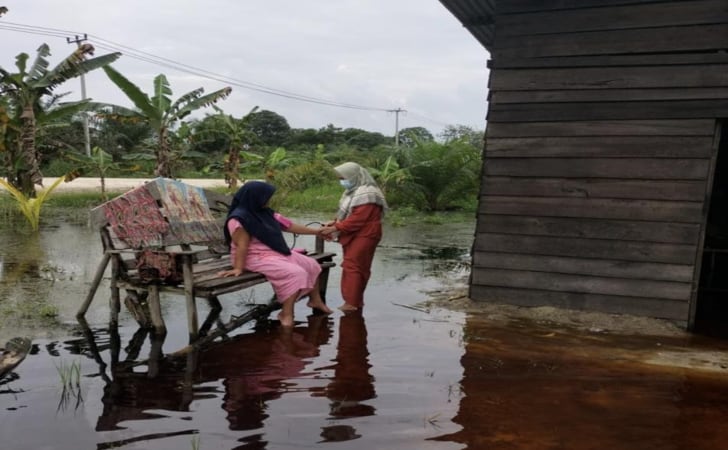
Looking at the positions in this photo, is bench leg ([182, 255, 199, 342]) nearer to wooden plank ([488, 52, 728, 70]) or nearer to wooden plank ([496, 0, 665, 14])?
wooden plank ([488, 52, 728, 70])

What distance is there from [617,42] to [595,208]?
174cm

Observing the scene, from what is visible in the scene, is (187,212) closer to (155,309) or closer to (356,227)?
(155,309)

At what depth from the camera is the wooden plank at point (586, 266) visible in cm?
590

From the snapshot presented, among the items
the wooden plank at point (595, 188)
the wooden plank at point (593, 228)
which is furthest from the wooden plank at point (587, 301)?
the wooden plank at point (595, 188)

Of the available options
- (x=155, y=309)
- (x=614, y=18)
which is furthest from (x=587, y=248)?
(x=155, y=309)

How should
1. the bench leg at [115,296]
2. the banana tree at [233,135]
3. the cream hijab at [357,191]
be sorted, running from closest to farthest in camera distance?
1. the bench leg at [115,296]
2. the cream hijab at [357,191]
3. the banana tree at [233,135]

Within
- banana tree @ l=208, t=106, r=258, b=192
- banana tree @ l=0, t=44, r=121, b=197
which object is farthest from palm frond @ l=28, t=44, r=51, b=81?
banana tree @ l=208, t=106, r=258, b=192

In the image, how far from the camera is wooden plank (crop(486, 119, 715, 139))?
5.73 meters

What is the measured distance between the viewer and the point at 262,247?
5688 mm

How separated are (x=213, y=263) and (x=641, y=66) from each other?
16.0ft

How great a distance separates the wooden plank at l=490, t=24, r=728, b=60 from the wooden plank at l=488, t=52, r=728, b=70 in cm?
4

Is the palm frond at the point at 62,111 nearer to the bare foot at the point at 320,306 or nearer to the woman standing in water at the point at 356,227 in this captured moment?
the woman standing in water at the point at 356,227

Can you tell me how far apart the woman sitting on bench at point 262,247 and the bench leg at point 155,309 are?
61 cm

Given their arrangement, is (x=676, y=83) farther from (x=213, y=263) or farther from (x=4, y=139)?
(x=4, y=139)
